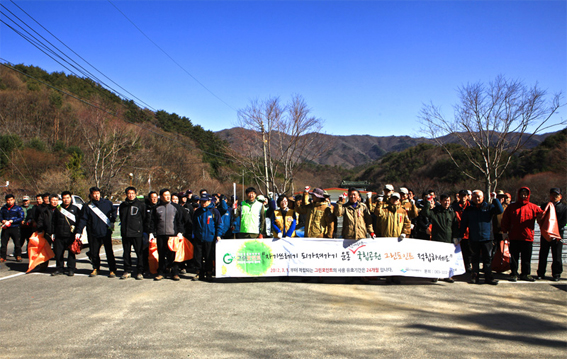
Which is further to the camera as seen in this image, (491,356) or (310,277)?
(310,277)

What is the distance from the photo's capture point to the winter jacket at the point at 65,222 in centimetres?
894

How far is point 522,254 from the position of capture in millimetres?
8219

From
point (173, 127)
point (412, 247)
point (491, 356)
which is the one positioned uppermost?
point (173, 127)

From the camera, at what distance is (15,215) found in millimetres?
10961

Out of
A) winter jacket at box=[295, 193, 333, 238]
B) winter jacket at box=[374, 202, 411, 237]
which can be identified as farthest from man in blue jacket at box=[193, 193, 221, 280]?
winter jacket at box=[374, 202, 411, 237]

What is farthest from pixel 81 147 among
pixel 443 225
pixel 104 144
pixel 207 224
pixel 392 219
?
pixel 443 225

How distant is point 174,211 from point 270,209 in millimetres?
2030

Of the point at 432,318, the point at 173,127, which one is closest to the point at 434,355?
the point at 432,318

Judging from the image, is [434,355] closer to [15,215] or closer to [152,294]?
[152,294]

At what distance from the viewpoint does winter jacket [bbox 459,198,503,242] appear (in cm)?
791

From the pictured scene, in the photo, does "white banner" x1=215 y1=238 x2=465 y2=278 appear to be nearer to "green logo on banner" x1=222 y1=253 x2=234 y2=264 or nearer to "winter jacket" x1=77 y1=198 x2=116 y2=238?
"green logo on banner" x1=222 y1=253 x2=234 y2=264

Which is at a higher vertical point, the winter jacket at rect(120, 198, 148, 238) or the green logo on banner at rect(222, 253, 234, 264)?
the winter jacket at rect(120, 198, 148, 238)

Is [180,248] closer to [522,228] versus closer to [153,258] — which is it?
[153,258]

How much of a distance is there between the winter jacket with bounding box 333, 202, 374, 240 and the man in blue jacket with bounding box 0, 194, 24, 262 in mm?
8771
